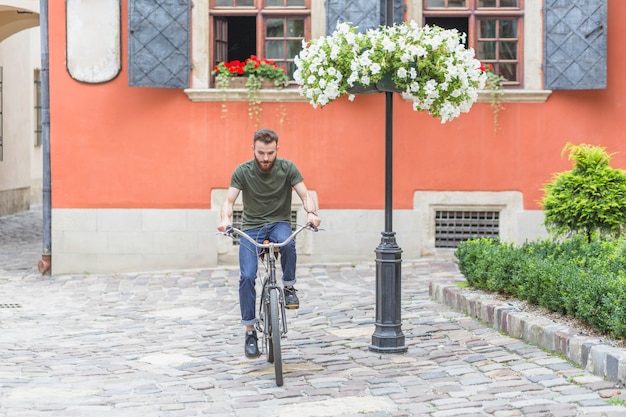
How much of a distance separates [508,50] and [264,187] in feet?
20.1

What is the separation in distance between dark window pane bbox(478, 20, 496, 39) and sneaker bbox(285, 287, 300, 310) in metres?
6.29

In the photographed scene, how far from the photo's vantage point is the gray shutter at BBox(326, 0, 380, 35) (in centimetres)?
1269

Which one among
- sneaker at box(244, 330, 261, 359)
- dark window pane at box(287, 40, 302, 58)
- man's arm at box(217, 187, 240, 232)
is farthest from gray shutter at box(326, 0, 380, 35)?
sneaker at box(244, 330, 261, 359)

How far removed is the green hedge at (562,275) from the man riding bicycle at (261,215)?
6.19 ft

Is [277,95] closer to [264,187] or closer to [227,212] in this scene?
[264,187]

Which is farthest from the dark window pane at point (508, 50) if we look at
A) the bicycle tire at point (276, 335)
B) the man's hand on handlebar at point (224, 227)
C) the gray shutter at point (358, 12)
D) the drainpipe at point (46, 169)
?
the bicycle tire at point (276, 335)

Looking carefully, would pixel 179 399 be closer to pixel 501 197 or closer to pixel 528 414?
pixel 528 414

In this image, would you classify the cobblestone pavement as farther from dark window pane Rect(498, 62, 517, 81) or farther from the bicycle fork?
dark window pane Rect(498, 62, 517, 81)

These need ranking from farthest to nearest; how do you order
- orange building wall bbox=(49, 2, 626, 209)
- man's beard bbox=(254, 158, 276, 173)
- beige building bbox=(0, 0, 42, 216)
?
beige building bbox=(0, 0, 42, 216)
orange building wall bbox=(49, 2, 626, 209)
man's beard bbox=(254, 158, 276, 173)

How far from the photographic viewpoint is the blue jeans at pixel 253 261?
25.7 feet

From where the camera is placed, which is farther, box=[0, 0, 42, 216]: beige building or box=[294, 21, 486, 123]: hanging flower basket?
box=[0, 0, 42, 216]: beige building

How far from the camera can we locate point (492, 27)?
13281 millimetres

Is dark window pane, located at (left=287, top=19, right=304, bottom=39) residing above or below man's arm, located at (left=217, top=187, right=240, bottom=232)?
above

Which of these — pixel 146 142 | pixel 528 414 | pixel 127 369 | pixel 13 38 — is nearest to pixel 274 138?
pixel 127 369
